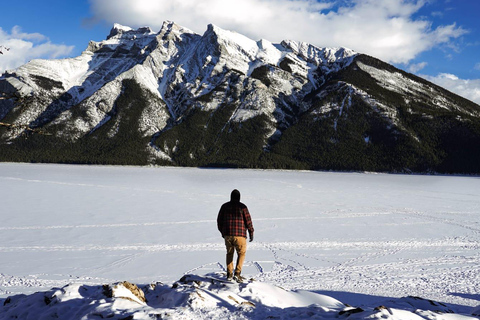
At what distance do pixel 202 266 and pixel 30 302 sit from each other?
6674 mm

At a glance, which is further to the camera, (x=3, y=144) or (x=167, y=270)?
(x=3, y=144)

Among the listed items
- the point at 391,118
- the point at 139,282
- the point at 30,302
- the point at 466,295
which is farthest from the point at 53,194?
the point at 391,118

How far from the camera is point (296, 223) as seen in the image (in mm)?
22609

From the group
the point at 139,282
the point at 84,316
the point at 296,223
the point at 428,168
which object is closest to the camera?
the point at 84,316

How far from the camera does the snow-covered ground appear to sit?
7.72 m

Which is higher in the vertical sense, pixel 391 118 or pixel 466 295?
pixel 391 118

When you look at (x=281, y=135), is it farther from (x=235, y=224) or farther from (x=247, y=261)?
(x=235, y=224)

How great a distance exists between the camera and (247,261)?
1415cm

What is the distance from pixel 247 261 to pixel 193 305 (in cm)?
682

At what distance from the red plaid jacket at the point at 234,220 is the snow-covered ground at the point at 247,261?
140 centimetres

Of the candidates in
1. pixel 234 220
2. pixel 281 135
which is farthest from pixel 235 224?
pixel 281 135

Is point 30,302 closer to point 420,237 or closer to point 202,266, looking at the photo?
point 202,266

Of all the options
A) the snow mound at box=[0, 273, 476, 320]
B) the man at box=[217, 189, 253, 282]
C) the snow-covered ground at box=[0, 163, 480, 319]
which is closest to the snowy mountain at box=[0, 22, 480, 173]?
the snow-covered ground at box=[0, 163, 480, 319]

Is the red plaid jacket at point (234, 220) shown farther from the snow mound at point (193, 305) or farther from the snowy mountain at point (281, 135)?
the snowy mountain at point (281, 135)
